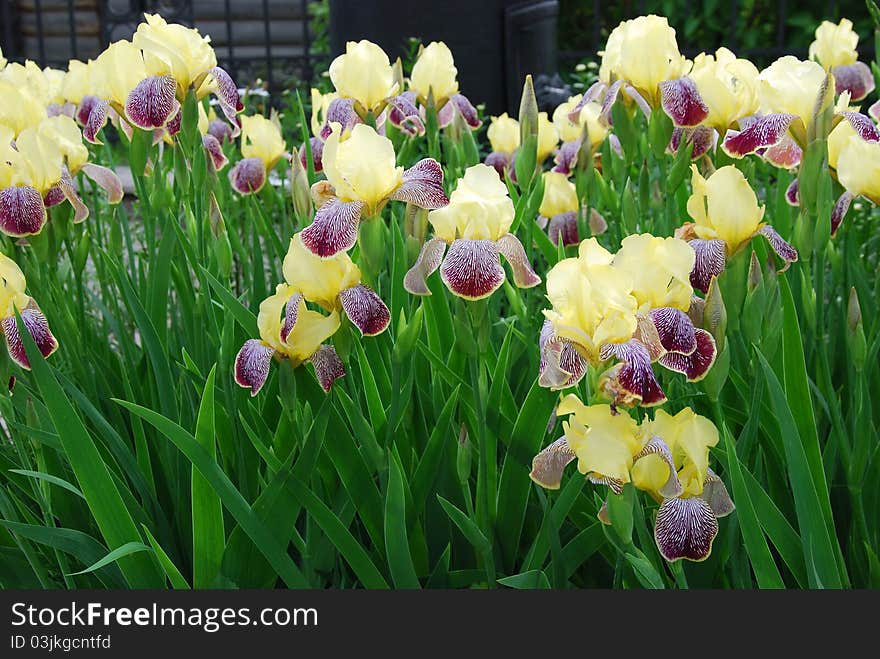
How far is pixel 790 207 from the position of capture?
1972 millimetres

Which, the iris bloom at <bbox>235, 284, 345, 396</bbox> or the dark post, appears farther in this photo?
the dark post

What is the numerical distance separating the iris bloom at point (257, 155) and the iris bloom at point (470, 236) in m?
1.05

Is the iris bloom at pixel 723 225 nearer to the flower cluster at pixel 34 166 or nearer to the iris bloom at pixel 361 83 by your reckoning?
the iris bloom at pixel 361 83

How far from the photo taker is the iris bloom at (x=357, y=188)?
1.25m

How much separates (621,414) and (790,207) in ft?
3.52

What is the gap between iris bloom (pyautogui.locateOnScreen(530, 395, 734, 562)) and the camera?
1.06 metres

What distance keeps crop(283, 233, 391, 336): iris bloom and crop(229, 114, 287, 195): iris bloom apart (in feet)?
3.25

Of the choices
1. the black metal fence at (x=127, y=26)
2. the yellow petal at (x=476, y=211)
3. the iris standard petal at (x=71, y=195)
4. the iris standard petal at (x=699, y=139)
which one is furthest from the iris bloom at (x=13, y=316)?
the black metal fence at (x=127, y=26)

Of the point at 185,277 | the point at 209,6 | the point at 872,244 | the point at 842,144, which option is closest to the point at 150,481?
the point at 185,277

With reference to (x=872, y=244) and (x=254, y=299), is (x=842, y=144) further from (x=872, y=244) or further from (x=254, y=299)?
(x=872, y=244)

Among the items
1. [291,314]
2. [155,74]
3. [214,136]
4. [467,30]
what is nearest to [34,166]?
[155,74]

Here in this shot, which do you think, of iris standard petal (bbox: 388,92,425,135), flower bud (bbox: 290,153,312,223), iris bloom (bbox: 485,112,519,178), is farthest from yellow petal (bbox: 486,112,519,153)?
flower bud (bbox: 290,153,312,223)

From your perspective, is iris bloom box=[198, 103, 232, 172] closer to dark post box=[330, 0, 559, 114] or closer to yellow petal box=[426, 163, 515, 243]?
yellow petal box=[426, 163, 515, 243]

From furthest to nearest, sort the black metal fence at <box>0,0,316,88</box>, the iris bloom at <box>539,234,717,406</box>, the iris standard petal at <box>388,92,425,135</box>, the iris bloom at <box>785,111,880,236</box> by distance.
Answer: the black metal fence at <box>0,0,316,88</box>, the iris standard petal at <box>388,92,425,135</box>, the iris bloom at <box>785,111,880,236</box>, the iris bloom at <box>539,234,717,406</box>
